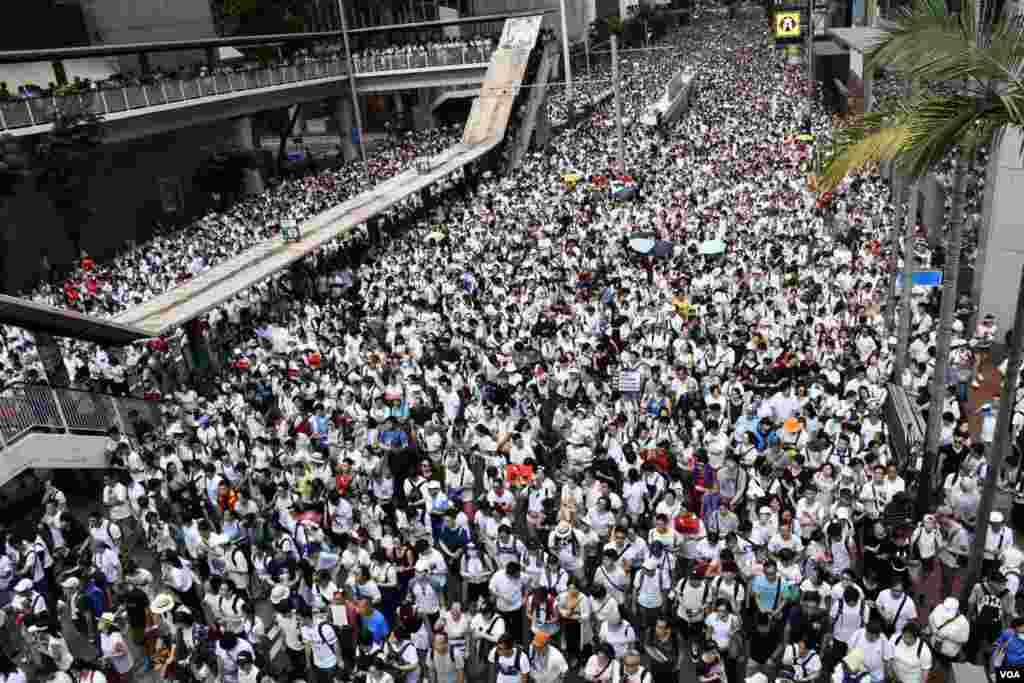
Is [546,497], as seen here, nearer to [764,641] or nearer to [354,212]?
[764,641]

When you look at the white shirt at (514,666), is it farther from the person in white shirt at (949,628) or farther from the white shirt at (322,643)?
the person in white shirt at (949,628)

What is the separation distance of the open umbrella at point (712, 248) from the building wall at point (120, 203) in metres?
20.1

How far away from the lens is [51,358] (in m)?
12.4

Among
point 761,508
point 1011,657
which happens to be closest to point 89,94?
point 761,508

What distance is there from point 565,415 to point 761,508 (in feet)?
10.5

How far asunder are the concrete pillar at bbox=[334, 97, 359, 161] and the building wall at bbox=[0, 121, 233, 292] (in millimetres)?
5146

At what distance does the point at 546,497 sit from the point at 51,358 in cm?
850

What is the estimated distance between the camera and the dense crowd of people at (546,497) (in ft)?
22.7

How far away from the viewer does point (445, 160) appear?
27.2m

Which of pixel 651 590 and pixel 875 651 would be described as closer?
pixel 875 651

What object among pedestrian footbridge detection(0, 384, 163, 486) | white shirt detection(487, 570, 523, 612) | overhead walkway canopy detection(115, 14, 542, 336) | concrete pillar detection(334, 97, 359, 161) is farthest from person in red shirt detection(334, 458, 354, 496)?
concrete pillar detection(334, 97, 359, 161)

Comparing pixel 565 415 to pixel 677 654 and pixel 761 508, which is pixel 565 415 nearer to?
pixel 761 508

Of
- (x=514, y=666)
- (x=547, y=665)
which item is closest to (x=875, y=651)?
(x=547, y=665)

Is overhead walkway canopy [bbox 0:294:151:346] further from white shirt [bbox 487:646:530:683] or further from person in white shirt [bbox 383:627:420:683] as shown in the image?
white shirt [bbox 487:646:530:683]
